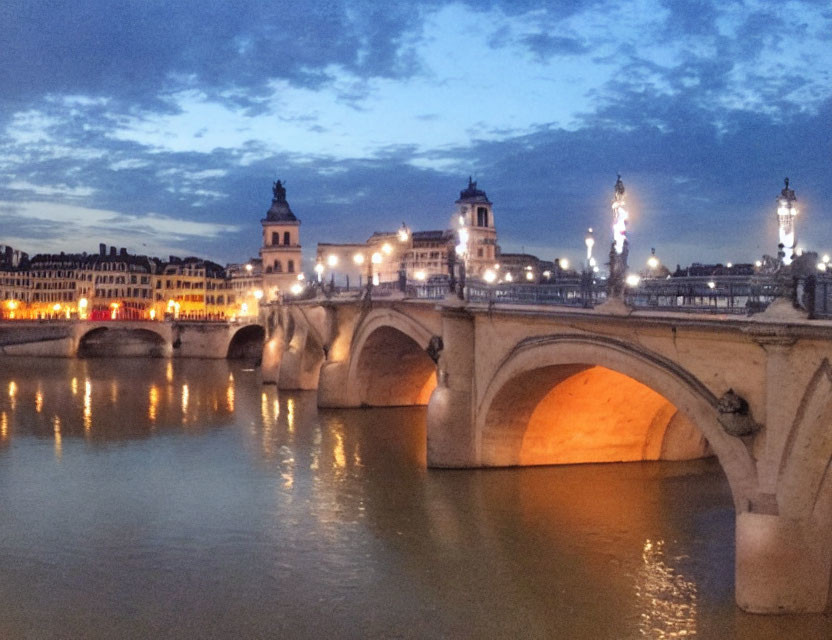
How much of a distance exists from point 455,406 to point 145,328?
209 feet

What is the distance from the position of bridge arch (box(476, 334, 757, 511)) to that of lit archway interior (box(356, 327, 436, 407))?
1477 centimetres

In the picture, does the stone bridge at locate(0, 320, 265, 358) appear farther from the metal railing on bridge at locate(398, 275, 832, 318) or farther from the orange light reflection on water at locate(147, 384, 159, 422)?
the metal railing on bridge at locate(398, 275, 832, 318)

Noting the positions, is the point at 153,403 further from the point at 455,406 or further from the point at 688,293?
the point at 688,293

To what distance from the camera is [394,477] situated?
26.3m

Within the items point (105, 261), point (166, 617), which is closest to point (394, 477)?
point (166, 617)

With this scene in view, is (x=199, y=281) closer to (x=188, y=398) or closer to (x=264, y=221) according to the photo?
(x=264, y=221)

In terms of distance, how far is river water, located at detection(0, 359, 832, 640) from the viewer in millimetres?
15281

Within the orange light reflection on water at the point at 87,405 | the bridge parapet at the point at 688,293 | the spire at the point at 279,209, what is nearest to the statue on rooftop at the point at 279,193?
the spire at the point at 279,209

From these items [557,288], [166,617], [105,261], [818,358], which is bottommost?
[166,617]

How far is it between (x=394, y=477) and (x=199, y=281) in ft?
330

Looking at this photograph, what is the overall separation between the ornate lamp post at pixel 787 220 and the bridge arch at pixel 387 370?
24978 mm

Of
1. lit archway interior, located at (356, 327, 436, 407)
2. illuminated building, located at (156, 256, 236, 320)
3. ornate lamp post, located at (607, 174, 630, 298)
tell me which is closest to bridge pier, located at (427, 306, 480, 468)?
ornate lamp post, located at (607, 174, 630, 298)

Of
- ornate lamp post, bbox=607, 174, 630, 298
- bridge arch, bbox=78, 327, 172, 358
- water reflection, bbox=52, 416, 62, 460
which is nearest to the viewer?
ornate lamp post, bbox=607, 174, 630, 298

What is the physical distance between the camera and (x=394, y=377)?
41.8 metres
